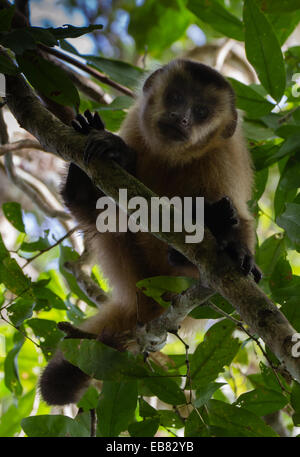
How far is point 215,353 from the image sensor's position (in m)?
2.55

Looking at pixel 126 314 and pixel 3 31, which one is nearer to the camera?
pixel 3 31

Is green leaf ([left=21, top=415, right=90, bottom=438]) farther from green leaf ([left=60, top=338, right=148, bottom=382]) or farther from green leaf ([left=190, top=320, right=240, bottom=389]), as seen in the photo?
green leaf ([left=190, top=320, right=240, bottom=389])

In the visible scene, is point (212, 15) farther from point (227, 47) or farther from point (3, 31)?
point (227, 47)

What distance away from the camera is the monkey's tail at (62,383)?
133 inches

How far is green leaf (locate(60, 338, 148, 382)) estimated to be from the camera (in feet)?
7.37

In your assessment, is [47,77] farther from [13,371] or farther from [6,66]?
[13,371]

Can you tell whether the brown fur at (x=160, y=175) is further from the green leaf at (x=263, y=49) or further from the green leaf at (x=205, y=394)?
the green leaf at (x=205, y=394)

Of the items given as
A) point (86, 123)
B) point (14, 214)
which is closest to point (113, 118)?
point (14, 214)

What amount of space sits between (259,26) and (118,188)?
1.51 m

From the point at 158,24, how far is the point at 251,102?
2.35m

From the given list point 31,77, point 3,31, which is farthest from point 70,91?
point 3,31

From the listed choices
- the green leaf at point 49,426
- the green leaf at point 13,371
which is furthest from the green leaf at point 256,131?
the green leaf at point 49,426

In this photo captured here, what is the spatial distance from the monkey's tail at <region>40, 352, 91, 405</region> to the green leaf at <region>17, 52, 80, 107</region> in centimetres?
171
